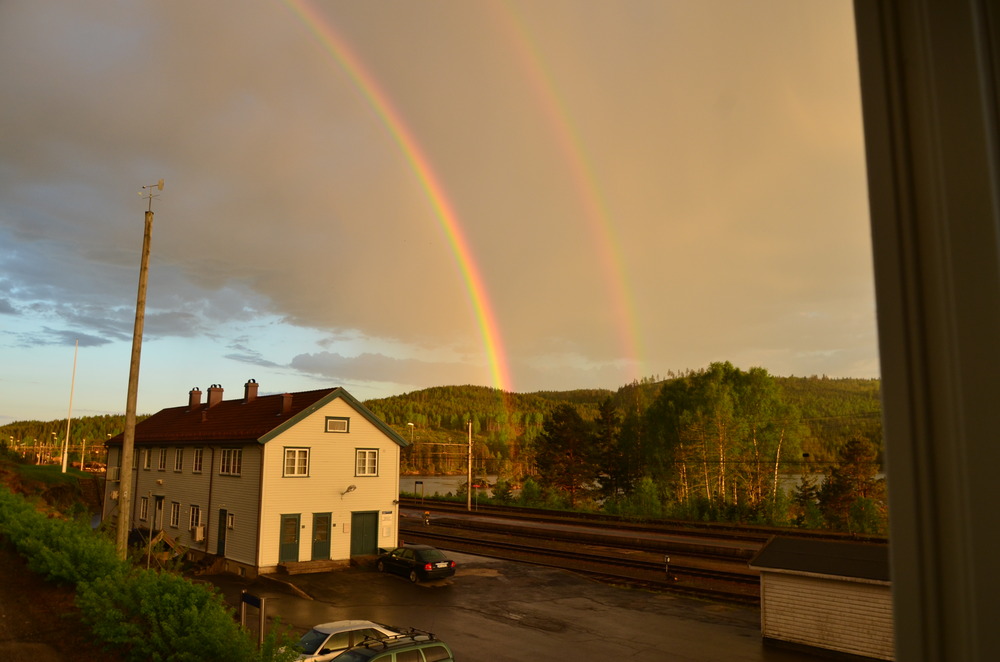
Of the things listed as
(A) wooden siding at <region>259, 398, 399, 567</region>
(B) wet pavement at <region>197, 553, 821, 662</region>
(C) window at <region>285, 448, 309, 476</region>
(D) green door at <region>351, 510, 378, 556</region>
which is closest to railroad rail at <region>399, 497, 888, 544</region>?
(B) wet pavement at <region>197, 553, 821, 662</region>

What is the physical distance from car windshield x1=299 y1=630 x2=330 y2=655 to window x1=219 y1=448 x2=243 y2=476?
1816 centimetres

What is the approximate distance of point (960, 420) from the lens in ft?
3.99

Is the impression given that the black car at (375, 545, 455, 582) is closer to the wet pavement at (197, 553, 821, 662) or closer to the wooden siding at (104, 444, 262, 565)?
the wet pavement at (197, 553, 821, 662)

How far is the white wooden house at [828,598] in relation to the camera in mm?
16844

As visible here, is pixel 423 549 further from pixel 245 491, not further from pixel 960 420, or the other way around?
pixel 960 420

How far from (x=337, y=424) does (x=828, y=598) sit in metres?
22.8

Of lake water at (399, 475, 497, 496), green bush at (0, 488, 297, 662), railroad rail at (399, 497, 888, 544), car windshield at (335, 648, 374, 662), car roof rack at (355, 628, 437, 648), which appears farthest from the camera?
lake water at (399, 475, 497, 496)

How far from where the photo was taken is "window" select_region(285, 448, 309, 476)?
102 ft

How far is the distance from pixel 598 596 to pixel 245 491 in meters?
16.9

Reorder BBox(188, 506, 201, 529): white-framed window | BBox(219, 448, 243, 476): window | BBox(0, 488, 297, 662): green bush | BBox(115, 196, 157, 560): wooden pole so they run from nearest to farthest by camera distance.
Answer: BBox(0, 488, 297, 662): green bush < BBox(115, 196, 157, 560): wooden pole < BBox(219, 448, 243, 476): window < BBox(188, 506, 201, 529): white-framed window

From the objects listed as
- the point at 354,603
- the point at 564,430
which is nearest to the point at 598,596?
the point at 354,603

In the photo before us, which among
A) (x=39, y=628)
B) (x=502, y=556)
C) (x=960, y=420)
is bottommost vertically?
(x=502, y=556)

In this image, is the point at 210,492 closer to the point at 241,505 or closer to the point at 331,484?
the point at 241,505

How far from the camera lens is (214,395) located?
134 ft
